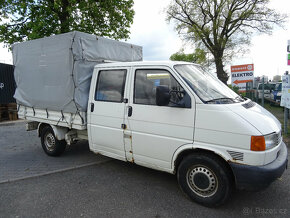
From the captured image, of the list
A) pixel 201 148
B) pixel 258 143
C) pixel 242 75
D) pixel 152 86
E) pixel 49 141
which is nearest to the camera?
pixel 258 143

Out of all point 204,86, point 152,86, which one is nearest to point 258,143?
point 204,86

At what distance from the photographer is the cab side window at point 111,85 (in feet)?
12.6

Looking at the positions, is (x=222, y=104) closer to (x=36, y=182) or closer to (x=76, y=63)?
(x=76, y=63)

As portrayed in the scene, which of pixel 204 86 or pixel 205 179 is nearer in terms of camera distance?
pixel 205 179

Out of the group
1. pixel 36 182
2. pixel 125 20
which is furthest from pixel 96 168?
pixel 125 20

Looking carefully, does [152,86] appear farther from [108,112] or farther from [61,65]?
Result: [61,65]

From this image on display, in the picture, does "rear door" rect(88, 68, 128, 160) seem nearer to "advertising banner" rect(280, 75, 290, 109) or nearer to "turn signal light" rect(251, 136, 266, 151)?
"turn signal light" rect(251, 136, 266, 151)

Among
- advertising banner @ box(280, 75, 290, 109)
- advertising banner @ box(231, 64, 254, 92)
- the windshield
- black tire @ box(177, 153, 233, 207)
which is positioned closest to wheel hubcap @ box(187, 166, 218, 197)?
black tire @ box(177, 153, 233, 207)

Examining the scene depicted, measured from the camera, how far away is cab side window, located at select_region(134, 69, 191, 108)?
3150mm

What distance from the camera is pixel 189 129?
307 centimetres

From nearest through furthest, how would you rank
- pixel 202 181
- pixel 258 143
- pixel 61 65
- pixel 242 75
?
pixel 258 143, pixel 202 181, pixel 61 65, pixel 242 75

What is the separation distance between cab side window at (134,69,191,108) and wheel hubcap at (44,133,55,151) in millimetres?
2958

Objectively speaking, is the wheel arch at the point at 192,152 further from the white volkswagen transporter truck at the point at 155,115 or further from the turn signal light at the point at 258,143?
the turn signal light at the point at 258,143

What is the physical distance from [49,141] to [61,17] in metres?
9.61
